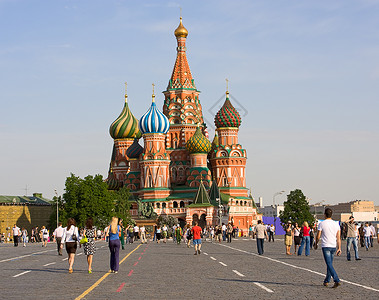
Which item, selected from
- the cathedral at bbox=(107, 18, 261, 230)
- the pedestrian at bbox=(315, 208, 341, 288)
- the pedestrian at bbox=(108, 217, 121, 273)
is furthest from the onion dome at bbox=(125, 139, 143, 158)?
the pedestrian at bbox=(315, 208, 341, 288)

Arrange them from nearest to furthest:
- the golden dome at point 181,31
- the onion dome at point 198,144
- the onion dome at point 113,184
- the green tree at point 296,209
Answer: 1. the green tree at point 296,209
2. the onion dome at point 198,144
3. the onion dome at point 113,184
4. the golden dome at point 181,31

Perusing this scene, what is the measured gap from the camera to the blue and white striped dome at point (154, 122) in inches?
4163

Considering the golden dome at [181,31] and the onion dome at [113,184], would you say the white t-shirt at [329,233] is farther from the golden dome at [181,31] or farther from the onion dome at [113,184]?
the golden dome at [181,31]

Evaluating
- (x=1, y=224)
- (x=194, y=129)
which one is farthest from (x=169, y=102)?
(x=1, y=224)

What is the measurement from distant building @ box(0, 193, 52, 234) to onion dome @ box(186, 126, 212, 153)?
99.1ft

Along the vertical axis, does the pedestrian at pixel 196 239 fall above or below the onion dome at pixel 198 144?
below

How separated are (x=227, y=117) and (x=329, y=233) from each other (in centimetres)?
9522

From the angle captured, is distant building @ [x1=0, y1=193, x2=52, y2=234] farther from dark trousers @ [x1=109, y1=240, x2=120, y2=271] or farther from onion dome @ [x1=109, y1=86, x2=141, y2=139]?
dark trousers @ [x1=109, y1=240, x2=120, y2=271]

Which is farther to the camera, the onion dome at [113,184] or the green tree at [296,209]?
the onion dome at [113,184]

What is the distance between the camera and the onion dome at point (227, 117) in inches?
4333

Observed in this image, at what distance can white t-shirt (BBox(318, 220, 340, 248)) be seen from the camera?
1506cm

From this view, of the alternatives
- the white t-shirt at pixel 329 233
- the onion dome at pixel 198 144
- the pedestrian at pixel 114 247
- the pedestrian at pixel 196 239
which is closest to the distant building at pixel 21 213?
the onion dome at pixel 198 144

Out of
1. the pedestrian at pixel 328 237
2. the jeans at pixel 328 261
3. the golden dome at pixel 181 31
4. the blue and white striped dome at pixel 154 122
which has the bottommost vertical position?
the jeans at pixel 328 261

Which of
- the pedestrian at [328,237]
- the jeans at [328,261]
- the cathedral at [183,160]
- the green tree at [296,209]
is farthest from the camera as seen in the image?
the cathedral at [183,160]
